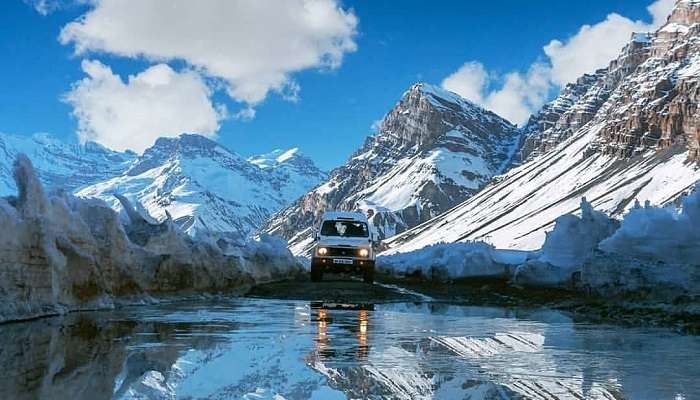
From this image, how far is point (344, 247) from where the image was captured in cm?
2764

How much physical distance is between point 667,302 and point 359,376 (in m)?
9.17

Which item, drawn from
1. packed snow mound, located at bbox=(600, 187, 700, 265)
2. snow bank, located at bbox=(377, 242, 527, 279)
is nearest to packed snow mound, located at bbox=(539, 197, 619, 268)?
packed snow mound, located at bbox=(600, 187, 700, 265)

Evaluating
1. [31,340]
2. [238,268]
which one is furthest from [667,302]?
[238,268]

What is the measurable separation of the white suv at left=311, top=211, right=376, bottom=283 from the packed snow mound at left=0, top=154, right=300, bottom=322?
9784 millimetres

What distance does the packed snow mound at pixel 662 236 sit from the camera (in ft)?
48.9

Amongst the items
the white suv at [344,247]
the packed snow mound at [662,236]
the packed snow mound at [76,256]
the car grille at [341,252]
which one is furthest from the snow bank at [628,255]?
the packed snow mound at [76,256]

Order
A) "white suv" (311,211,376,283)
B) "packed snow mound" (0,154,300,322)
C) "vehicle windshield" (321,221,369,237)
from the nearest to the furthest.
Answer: "packed snow mound" (0,154,300,322) < "white suv" (311,211,376,283) < "vehicle windshield" (321,221,369,237)

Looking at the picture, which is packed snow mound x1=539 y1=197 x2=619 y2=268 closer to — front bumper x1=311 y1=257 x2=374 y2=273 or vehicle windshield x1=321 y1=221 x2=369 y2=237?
front bumper x1=311 y1=257 x2=374 y2=273

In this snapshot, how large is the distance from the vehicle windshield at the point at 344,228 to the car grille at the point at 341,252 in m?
0.96

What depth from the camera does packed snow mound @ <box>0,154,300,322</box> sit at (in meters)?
9.95

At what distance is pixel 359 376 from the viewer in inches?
218

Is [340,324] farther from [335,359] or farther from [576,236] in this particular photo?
[576,236]

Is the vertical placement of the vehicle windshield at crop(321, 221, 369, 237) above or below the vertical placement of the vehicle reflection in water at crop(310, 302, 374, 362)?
above

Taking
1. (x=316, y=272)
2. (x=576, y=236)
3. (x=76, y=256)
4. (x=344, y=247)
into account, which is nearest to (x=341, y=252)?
(x=344, y=247)
